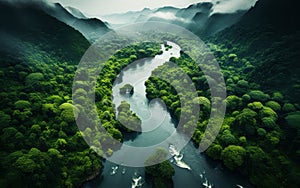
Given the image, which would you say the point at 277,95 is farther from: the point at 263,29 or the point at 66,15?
the point at 66,15

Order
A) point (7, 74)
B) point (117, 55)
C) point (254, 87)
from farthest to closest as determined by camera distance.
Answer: point (117, 55), point (254, 87), point (7, 74)

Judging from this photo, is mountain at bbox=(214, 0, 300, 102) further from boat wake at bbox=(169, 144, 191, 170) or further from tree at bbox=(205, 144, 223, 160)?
boat wake at bbox=(169, 144, 191, 170)

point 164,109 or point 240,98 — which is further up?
point 240,98

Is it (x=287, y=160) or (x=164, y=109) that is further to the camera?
(x=164, y=109)

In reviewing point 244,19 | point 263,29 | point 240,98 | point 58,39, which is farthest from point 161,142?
point 244,19

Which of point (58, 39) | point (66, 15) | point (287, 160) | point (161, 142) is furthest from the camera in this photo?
point (66, 15)

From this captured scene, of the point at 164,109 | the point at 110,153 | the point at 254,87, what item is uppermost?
the point at 254,87

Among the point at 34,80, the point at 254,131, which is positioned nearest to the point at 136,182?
the point at 254,131

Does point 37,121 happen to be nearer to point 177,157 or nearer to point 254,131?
point 177,157
